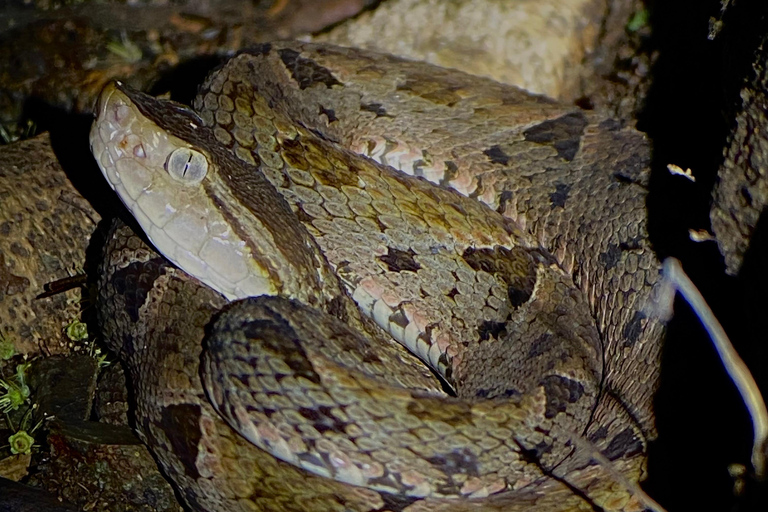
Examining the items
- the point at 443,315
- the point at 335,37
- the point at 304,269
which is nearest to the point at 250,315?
the point at 304,269

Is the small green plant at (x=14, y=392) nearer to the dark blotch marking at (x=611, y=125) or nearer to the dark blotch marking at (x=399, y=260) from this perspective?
the dark blotch marking at (x=399, y=260)

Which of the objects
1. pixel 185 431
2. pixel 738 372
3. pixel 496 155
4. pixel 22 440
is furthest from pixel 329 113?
pixel 738 372

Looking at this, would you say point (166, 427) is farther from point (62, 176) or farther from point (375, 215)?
point (62, 176)

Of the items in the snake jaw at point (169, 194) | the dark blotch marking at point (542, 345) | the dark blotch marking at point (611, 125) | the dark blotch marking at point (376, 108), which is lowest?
the dark blotch marking at point (542, 345)

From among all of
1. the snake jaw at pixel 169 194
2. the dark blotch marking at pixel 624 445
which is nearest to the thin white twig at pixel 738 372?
the dark blotch marking at pixel 624 445

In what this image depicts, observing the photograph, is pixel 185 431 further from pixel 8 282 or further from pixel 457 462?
pixel 8 282

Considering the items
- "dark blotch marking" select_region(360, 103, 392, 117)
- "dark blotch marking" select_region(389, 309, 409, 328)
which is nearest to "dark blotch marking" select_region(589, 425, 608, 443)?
"dark blotch marking" select_region(389, 309, 409, 328)
